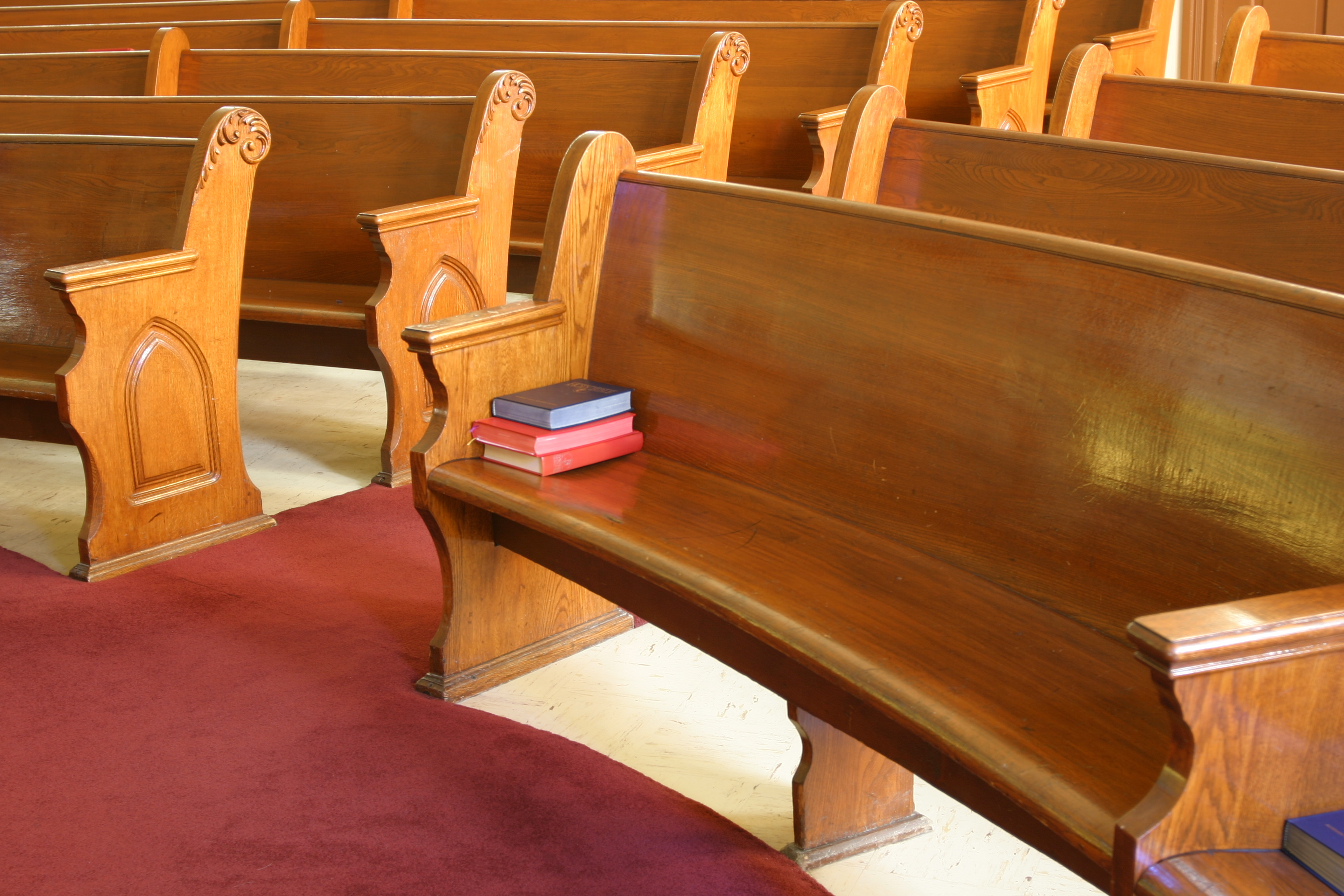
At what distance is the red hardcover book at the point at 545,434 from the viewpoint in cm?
222

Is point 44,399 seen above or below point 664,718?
above

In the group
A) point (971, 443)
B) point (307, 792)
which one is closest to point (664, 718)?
point (307, 792)

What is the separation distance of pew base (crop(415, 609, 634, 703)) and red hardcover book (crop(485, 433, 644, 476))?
15.3 inches

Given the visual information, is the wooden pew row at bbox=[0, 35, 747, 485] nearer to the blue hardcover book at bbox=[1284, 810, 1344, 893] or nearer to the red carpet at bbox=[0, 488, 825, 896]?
the red carpet at bbox=[0, 488, 825, 896]

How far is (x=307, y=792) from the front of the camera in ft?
6.60

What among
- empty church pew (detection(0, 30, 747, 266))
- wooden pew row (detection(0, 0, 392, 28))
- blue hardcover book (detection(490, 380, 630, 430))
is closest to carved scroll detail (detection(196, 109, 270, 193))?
empty church pew (detection(0, 30, 747, 266))

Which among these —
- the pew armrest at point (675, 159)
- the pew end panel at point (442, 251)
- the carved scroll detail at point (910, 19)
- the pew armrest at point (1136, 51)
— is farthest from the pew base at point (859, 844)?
the pew armrest at point (1136, 51)

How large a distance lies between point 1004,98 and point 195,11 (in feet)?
11.8

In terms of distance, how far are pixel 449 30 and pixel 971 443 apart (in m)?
3.38

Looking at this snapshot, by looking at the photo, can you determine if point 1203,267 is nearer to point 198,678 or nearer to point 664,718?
point 664,718

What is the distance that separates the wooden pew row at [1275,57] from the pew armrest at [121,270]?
265 cm

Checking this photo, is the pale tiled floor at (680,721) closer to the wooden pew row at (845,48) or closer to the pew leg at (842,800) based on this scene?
the pew leg at (842,800)

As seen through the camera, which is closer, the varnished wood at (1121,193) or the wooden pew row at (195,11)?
the varnished wood at (1121,193)

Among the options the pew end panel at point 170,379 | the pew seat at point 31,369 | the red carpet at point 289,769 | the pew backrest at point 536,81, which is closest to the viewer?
the red carpet at point 289,769
